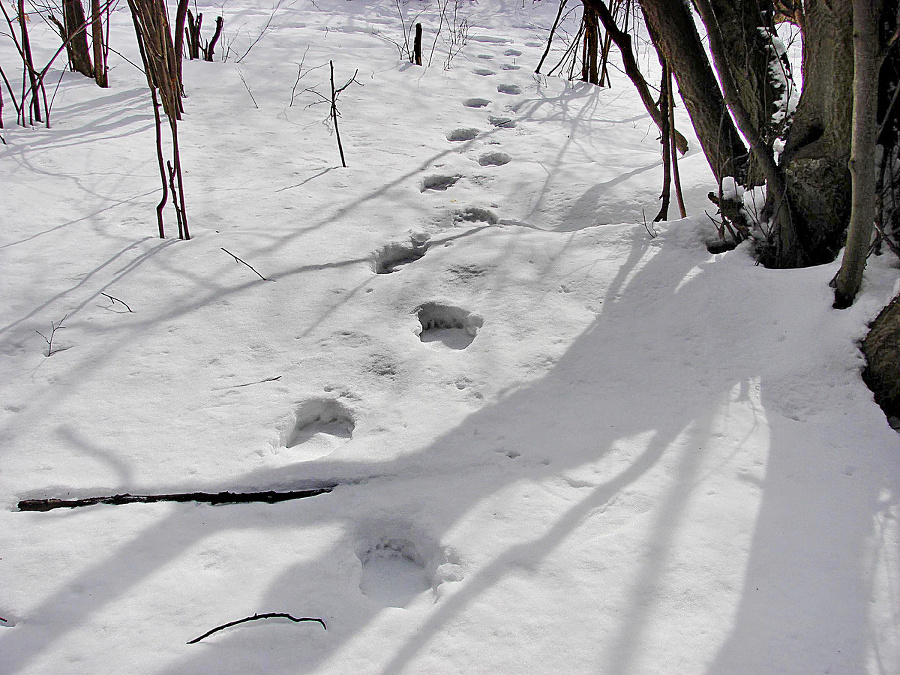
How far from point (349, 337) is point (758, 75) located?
5.22ft

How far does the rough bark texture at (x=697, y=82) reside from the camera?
6.29 ft

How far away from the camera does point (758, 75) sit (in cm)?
199

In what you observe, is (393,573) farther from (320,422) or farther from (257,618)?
(320,422)

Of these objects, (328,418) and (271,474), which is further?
(328,418)

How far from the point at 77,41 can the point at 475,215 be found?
3017 mm

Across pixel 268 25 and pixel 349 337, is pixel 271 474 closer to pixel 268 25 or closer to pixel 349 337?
pixel 349 337

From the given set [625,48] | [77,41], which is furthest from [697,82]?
[77,41]

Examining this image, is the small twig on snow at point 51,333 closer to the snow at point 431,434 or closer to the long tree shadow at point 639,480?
the snow at point 431,434

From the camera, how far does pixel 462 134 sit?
11.3 feet

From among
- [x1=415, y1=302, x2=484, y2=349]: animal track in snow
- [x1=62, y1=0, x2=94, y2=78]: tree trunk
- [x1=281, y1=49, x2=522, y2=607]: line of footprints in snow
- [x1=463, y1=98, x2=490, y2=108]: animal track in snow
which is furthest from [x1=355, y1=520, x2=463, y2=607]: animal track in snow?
[x1=62, y1=0, x2=94, y2=78]: tree trunk

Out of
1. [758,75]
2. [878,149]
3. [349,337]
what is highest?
[758,75]

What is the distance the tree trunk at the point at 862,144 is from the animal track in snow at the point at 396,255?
1.35 m

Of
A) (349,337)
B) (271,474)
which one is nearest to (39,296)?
(349,337)

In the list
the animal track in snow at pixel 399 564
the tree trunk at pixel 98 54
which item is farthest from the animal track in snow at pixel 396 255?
the tree trunk at pixel 98 54
